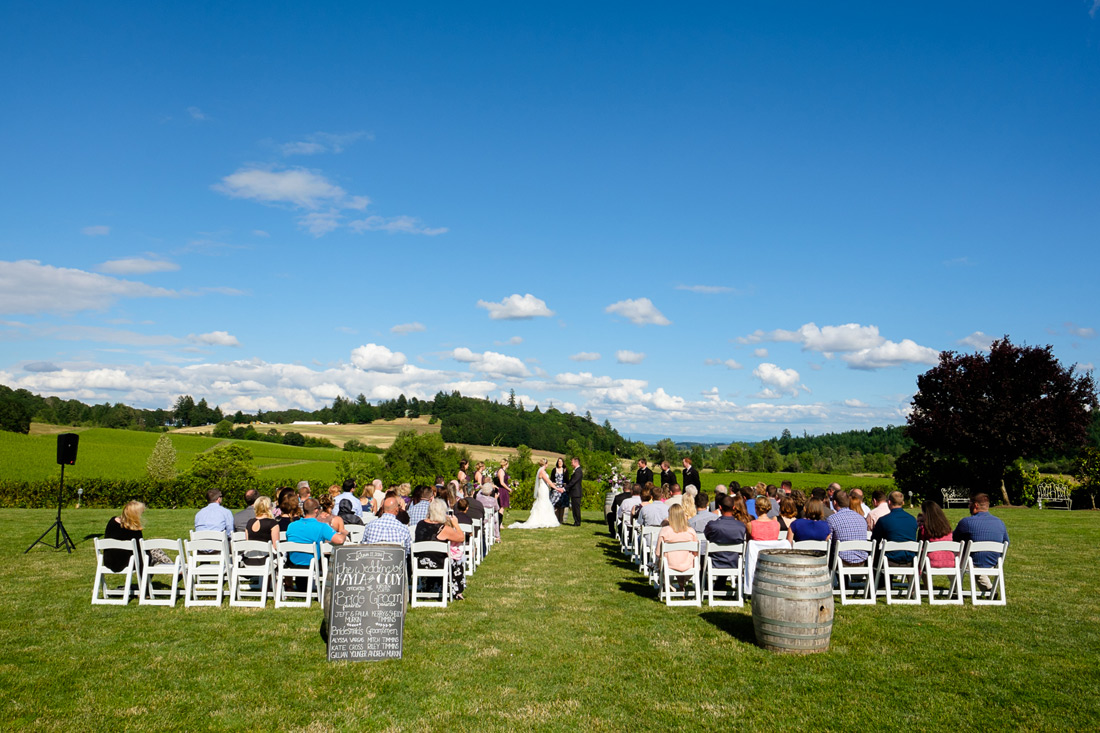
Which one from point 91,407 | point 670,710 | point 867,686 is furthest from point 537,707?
point 91,407

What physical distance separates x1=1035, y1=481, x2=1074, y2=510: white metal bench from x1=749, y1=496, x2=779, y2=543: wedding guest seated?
26.7 m

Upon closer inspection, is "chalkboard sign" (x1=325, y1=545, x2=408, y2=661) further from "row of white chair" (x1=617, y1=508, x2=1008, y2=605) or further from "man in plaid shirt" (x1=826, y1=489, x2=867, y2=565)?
"man in plaid shirt" (x1=826, y1=489, x2=867, y2=565)

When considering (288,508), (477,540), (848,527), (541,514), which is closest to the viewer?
(848,527)

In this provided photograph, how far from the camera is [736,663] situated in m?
6.69

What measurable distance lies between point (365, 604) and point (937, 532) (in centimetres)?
773

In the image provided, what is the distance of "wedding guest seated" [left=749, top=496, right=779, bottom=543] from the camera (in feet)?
31.2

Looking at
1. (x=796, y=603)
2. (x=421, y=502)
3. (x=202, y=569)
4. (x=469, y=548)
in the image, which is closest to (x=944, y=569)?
(x=796, y=603)

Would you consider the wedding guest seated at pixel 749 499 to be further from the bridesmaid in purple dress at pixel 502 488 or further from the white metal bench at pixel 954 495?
the white metal bench at pixel 954 495

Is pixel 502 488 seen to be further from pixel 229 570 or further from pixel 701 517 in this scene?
pixel 229 570

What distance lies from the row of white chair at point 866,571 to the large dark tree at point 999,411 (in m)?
24.6

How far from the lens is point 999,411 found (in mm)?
30750

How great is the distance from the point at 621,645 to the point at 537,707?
78.3 inches

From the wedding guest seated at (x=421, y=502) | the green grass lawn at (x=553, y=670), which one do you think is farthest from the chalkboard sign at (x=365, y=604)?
the wedding guest seated at (x=421, y=502)

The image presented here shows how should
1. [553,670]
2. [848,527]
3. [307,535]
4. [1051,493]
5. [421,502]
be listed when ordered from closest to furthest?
1. [553,670]
2. [307,535]
3. [848,527]
4. [421,502]
5. [1051,493]
